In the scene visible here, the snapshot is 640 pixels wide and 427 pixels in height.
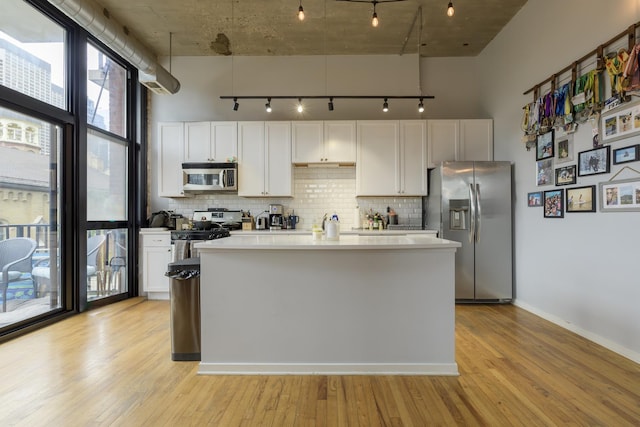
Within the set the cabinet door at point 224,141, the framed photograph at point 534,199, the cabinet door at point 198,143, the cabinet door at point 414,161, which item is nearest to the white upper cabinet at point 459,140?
the cabinet door at point 414,161

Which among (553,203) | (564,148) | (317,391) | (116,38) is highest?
(116,38)

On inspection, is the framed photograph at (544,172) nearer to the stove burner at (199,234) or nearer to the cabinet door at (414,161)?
the cabinet door at (414,161)

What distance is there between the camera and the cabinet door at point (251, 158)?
4875 millimetres

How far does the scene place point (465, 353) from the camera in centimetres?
275

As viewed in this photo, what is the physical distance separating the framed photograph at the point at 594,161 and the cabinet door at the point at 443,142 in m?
1.77

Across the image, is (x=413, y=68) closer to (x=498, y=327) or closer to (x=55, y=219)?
(x=498, y=327)

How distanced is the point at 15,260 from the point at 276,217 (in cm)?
295

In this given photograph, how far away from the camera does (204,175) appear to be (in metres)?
4.82

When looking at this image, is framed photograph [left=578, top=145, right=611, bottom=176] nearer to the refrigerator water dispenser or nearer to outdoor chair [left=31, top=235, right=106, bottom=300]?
the refrigerator water dispenser

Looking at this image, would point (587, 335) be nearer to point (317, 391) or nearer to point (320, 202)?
point (317, 391)

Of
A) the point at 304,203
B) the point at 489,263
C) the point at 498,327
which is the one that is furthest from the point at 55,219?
the point at 489,263

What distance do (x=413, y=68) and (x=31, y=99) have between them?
4920 millimetres

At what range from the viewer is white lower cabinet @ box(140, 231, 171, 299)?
15.4ft

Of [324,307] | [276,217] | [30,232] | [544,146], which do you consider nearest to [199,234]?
[276,217]
